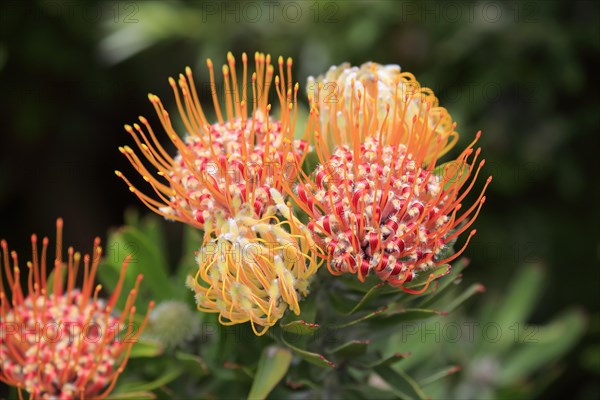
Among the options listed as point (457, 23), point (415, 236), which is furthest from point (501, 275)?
point (415, 236)

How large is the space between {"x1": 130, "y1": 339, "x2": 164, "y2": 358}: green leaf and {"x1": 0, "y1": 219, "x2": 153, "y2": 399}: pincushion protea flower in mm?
27

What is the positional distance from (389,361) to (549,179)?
2.01 metres

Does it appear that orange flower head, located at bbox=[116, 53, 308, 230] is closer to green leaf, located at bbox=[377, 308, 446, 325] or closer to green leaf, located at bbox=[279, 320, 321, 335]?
green leaf, located at bbox=[279, 320, 321, 335]

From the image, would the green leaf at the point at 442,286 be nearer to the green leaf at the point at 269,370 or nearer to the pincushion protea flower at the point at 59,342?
the green leaf at the point at 269,370

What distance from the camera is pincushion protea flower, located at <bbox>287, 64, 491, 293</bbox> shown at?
1.57 meters

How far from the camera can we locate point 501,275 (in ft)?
11.3

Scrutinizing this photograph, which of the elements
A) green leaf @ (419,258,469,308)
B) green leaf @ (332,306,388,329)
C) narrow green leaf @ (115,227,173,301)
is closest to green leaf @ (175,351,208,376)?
narrow green leaf @ (115,227,173,301)

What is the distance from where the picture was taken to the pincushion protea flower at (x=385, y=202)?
1.57 m

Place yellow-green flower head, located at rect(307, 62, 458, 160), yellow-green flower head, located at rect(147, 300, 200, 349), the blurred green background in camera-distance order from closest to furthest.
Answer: yellow-green flower head, located at rect(307, 62, 458, 160)
yellow-green flower head, located at rect(147, 300, 200, 349)
the blurred green background

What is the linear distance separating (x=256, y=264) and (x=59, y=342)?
65 cm

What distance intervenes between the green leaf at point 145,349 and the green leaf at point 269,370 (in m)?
0.30

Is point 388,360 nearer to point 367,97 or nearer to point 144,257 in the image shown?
point 367,97

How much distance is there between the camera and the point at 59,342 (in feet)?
6.12

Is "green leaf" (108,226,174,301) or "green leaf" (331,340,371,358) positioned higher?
"green leaf" (108,226,174,301)
